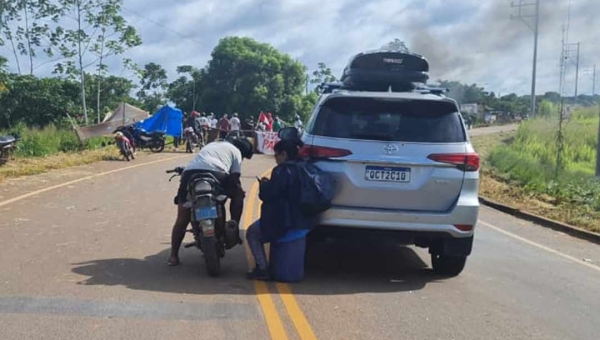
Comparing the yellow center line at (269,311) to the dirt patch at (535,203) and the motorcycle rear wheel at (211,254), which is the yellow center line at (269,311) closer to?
the motorcycle rear wheel at (211,254)

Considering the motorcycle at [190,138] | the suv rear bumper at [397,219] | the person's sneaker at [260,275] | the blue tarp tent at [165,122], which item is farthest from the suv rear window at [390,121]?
the blue tarp tent at [165,122]

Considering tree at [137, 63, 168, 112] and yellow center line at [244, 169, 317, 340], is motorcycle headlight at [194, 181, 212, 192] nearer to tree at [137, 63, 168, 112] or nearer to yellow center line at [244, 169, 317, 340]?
yellow center line at [244, 169, 317, 340]

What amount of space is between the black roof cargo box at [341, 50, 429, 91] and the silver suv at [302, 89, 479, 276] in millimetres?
3006

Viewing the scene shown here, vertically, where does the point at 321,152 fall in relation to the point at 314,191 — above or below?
above

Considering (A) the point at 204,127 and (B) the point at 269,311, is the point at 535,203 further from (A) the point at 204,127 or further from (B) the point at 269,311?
(A) the point at 204,127

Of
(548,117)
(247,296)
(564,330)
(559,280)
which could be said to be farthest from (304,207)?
(548,117)

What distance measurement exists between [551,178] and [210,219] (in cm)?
1392

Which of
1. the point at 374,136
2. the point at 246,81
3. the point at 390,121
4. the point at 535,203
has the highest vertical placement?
the point at 246,81

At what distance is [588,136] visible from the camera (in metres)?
29.9

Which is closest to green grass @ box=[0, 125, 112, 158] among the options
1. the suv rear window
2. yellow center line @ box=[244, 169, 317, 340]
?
the suv rear window

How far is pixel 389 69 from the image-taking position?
10406mm

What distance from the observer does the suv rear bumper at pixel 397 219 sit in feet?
22.2

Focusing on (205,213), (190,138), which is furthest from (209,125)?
(205,213)

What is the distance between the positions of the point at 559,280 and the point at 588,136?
79.3ft
